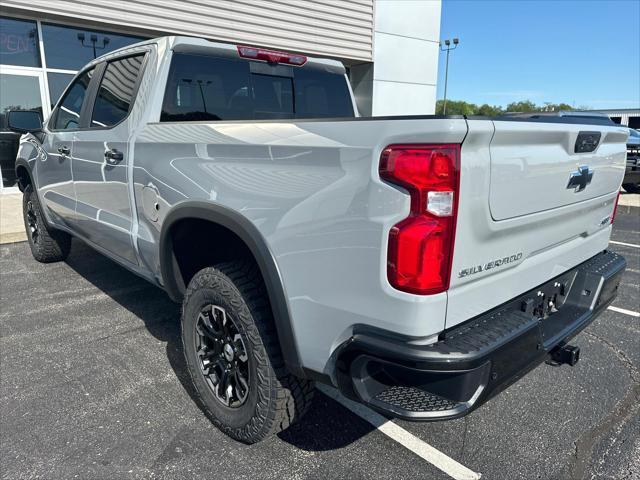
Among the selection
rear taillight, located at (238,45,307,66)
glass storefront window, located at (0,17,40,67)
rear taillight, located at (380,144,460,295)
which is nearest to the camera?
rear taillight, located at (380,144,460,295)

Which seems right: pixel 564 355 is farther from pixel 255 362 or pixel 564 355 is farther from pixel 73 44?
pixel 73 44

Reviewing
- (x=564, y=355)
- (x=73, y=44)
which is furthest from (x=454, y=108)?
(x=564, y=355)

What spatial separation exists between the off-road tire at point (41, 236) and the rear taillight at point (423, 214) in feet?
14.3

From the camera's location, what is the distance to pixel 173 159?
8.00ft

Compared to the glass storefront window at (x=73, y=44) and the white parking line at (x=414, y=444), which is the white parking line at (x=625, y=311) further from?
the glass storefront window at (x=73, y=44)

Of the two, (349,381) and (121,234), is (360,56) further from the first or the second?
(349,381)

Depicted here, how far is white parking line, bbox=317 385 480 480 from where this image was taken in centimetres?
215

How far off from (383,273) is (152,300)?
3.13 m

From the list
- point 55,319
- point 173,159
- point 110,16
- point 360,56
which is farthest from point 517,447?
point 360,56

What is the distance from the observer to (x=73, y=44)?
8.90 metres

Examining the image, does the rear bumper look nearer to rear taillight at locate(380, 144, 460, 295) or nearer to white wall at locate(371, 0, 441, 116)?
rear taillight at locate(380, 144, 460, 295)

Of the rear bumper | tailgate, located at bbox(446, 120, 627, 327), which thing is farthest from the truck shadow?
tailgate, located at bbox(446, 120, 627, 327)

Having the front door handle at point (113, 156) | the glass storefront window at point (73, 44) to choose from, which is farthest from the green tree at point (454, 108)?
the front door handle at point (113, 156)

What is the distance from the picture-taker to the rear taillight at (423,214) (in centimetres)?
152
